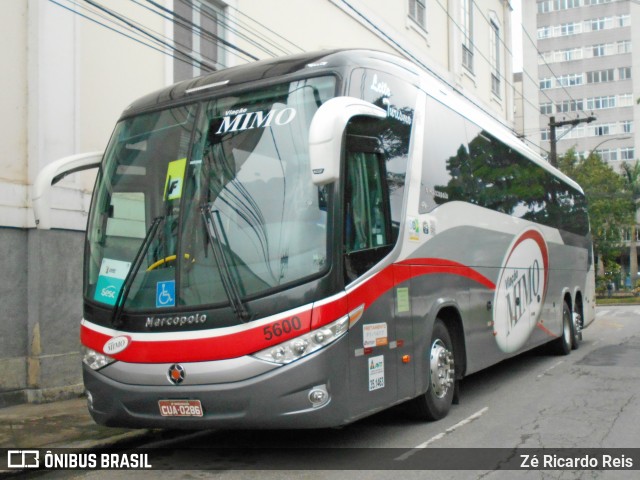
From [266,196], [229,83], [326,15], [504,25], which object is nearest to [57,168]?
[229,83]

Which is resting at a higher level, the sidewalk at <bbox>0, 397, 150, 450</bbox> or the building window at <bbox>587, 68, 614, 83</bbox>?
the building window at <bbox>587, 68, 614, 83</bbox>

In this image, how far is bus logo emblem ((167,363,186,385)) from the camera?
570 centimetres

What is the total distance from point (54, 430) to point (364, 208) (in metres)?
4.03

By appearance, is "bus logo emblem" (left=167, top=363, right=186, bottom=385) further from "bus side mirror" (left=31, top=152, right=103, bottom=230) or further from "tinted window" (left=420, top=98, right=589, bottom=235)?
"tinted window" (left=420, top=98, right=589, bottom=235)

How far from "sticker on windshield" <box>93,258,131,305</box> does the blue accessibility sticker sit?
411mm

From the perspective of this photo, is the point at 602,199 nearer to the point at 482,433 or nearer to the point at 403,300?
the point at 482,433

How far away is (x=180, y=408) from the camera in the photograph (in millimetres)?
5707

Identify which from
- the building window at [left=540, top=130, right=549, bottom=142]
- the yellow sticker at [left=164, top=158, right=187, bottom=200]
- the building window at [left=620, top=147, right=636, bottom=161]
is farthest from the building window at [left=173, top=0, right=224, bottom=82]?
the building window at [left=620, top=147, right=636, bottom=161]

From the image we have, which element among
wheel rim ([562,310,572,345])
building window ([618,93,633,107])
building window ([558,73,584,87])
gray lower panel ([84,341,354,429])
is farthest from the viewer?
building window ([558,73,584,87])

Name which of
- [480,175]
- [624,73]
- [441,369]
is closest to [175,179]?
[441,369]

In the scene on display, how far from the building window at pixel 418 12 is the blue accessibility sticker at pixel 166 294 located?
16.3 m

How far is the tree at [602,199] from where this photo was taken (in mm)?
45844

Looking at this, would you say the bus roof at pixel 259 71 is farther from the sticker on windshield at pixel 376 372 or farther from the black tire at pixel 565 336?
the black tire at pixel 565 336

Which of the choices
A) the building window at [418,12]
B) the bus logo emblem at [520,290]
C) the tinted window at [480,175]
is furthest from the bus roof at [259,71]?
the building window at [418,12]
